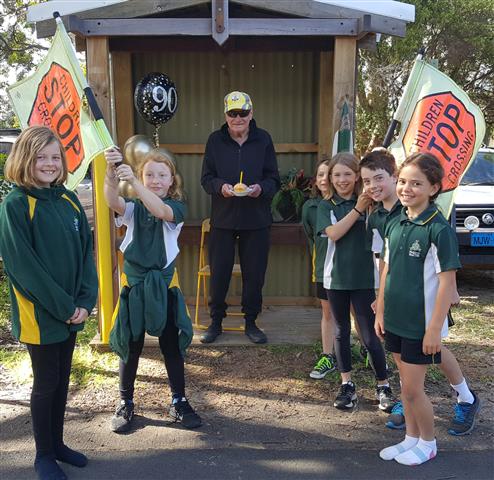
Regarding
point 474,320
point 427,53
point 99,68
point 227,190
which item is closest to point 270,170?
point 227,190

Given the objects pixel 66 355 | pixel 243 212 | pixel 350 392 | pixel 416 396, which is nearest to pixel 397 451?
pixel 416 396

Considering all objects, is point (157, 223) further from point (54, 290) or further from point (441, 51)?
point (441, 51)

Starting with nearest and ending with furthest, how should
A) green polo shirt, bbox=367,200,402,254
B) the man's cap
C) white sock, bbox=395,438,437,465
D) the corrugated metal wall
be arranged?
1. white sock, bbox=395,438,437,465
2. green polo shirt, bbox=367,200,402,254
3. the man's cap
4. the corrugated metal wall

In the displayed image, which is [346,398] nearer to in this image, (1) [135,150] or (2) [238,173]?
(2) [238,173]

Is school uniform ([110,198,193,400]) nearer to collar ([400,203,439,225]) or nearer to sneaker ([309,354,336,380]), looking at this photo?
sneaker ([309,354,336,380])

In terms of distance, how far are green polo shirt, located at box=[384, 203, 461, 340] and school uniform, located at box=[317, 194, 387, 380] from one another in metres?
0.65

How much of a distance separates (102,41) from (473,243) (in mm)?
4708

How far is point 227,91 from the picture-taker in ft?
18.8

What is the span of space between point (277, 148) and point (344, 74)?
55.2 inches

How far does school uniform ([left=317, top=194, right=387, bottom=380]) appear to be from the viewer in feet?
11.9

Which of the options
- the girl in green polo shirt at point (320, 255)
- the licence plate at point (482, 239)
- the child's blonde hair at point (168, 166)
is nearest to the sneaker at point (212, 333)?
the girl in green polo shirt at point (320, 255)

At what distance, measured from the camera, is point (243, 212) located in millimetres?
4668

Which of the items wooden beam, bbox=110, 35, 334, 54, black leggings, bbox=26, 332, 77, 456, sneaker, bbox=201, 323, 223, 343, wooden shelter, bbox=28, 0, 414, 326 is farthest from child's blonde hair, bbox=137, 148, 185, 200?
wooden beam, bbox=110, 35, 334, 54

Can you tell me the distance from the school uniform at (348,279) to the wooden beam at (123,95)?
8.66 feet
